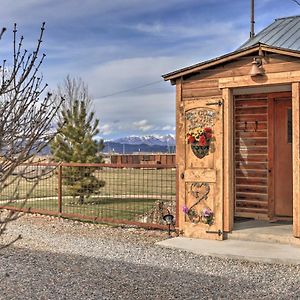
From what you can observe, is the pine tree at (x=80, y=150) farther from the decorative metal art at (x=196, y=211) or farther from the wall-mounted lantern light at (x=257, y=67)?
the wall-mounted lantern light at (x=257, y=67)

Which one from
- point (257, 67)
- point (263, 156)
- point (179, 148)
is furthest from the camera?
point (263, 156)

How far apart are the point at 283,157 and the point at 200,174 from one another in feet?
7.42

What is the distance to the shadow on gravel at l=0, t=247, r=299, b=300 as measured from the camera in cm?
461

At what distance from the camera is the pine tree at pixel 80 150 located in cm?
1291

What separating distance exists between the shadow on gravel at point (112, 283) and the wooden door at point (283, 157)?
381cm

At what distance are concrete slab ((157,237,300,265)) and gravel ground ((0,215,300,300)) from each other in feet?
0.42

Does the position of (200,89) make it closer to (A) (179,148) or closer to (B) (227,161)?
(A) (179,148)

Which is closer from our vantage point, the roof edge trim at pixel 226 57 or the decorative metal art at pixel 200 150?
the roof edge trim at pixel 226 57

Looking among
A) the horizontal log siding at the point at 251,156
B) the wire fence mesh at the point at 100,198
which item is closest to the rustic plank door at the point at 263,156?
the horizontal log siding at the point at 251,156

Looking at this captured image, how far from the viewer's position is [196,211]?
7.51m

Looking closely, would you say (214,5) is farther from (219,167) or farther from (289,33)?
(219,167)

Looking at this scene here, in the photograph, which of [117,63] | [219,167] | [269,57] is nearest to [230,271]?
[219,167]

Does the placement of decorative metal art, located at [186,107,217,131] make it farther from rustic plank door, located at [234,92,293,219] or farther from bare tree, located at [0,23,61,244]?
bare tree, located at [0,23,61,244]

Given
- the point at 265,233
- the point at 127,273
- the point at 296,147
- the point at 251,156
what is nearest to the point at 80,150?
the point at 251,156
